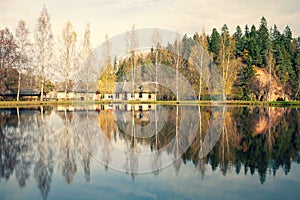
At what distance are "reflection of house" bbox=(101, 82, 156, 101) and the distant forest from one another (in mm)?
2927

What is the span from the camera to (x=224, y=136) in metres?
11.3

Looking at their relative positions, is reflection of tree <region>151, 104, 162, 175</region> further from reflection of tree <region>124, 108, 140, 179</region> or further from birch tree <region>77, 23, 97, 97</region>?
birch tree <region>77, 23, 97, 97</region>

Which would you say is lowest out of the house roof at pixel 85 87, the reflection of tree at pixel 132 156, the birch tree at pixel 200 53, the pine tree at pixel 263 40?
the reflection of tree at pixel 132 156

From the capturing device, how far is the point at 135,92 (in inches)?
2266

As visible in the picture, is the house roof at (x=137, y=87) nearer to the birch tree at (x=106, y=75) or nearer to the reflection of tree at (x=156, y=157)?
the birch tree at (x=106, y=75)

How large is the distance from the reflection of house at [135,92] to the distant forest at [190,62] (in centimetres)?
293

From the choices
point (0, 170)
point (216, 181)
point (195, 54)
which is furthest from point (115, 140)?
point (195, 54)

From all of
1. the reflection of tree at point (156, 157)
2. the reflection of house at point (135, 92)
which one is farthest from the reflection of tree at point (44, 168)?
the reflection of house at point (135, 92)

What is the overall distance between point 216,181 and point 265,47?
63769 mm

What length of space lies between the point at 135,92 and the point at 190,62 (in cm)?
1201

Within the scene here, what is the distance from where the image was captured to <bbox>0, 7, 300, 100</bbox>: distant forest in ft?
128

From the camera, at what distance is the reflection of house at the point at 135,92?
57281 mm

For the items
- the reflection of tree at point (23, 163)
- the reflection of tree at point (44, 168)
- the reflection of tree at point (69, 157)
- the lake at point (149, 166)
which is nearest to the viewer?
Answer: the lake at point (149, 166)

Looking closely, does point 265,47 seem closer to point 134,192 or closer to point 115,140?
point 115,140
